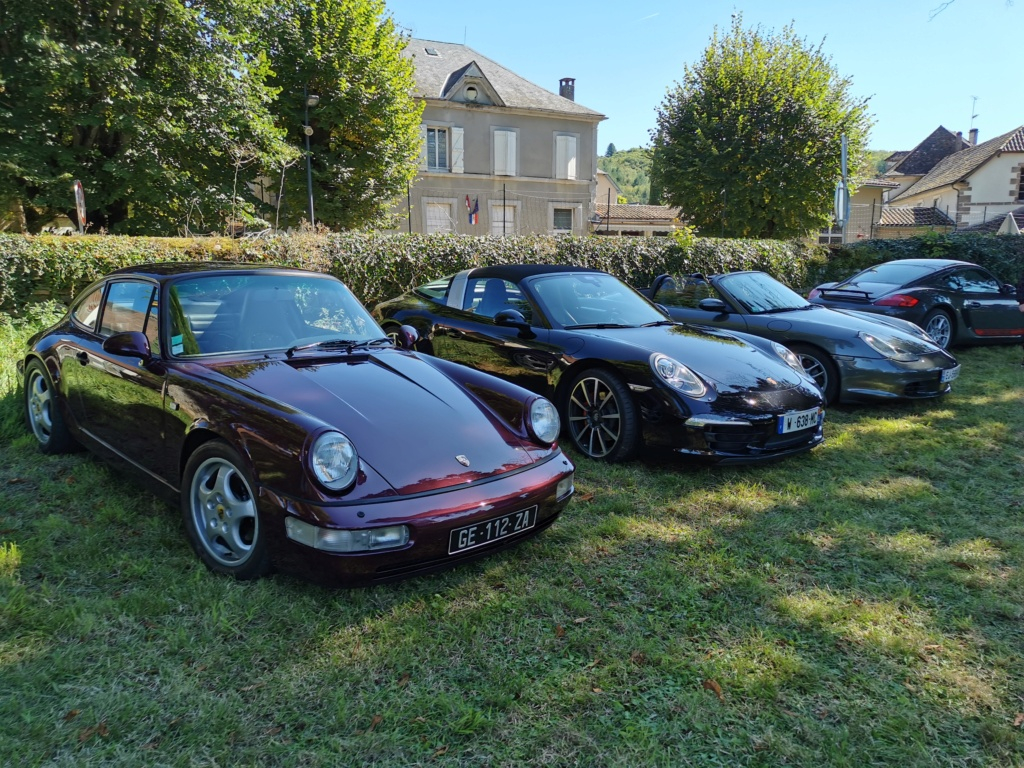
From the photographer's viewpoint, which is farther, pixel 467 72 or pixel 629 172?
pixel 629 172

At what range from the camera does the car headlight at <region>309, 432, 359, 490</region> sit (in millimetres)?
2561

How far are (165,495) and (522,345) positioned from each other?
281cm

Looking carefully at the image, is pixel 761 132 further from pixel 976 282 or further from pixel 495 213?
pixel 976 282

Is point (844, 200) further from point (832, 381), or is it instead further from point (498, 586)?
point (498, 586)

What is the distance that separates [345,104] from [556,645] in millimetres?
19920

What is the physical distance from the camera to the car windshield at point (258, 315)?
11.5 feet

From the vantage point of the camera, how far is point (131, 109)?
13.7 metres

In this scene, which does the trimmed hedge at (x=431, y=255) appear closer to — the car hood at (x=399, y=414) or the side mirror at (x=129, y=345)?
the side mirror at (x=129, y=345)

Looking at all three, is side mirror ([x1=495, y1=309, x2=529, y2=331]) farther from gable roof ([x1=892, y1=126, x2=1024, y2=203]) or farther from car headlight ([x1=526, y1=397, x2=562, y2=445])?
gable roof ([x1=892, y1=126, x2=1024, y2=203])

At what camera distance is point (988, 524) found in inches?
147

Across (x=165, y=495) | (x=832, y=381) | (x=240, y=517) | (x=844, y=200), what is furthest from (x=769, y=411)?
(x=844, y=200)

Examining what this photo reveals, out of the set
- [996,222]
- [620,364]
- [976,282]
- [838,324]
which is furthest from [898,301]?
[996,222]

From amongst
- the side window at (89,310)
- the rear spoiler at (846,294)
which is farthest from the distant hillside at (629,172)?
the side window at (89,310)

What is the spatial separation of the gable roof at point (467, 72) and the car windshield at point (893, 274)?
22.6 metres
